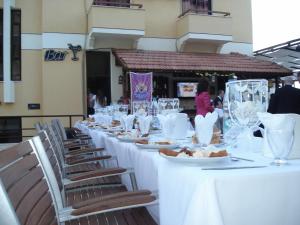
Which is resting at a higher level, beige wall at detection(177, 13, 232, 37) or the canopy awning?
beige wall at detection(177, 13, 232, 37)

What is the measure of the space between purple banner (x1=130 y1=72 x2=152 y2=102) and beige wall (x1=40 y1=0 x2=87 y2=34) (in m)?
2.68

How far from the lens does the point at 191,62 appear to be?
1205cm

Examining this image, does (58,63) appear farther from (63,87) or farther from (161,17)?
(161,17)

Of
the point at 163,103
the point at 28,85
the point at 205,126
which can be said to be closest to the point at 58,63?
the point at 28,85

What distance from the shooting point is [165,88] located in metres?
12.5

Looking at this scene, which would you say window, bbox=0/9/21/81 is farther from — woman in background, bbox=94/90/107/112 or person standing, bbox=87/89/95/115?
woman in background, bbox=94/90/107/112

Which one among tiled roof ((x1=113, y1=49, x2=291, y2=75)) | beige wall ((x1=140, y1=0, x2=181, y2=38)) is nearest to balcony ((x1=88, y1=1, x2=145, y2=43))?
tiled roof ((x1=113, y1=49, x2=291, y2=75))

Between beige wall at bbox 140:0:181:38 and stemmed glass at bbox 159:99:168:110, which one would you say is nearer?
stemmed glass at bbox 159:99:168:110

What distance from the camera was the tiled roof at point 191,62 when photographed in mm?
11281

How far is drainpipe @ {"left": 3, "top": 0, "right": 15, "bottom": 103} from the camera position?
11203mm

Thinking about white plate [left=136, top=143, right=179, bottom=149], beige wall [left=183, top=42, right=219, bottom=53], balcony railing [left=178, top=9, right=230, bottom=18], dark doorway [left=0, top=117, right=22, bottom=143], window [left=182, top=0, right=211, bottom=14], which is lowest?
dark doorway [left=0, top=117, right=22, bottom=143]

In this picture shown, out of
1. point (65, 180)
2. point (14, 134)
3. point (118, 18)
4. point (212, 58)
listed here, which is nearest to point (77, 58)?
point (118, 18)

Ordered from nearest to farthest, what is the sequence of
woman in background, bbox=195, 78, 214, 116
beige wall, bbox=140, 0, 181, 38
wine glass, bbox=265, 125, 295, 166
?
wine glass, bbox=265, 125, 295, 166 < woman in background, bbox=195, 78, 214, 116 < beige wall, bbox=140, 0, 181, 38

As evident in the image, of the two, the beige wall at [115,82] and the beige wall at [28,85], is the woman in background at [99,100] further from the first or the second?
the beige wall at [28,85]
